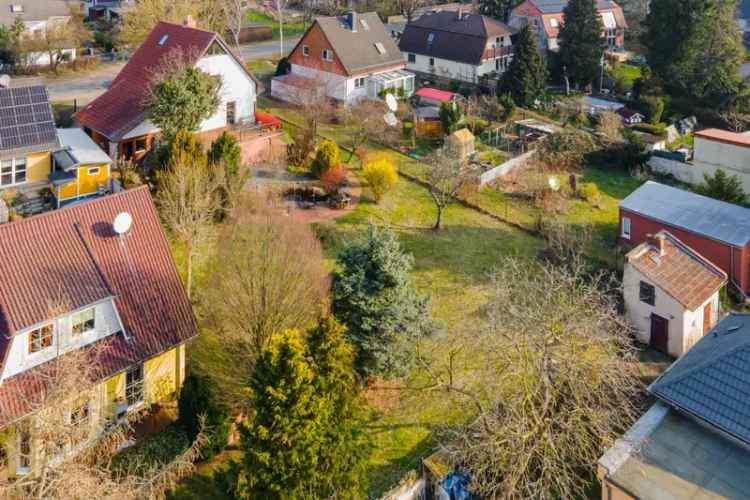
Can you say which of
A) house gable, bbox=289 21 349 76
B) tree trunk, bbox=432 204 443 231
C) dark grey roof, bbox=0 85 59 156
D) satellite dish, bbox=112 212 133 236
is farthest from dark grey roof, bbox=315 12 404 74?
satellite dish, bbox=112 212 133 236

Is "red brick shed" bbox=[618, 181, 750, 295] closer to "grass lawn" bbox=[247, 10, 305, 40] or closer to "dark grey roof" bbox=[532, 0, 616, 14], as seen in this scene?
"dark grey roof" bbox=[532, 0, 616, 14]

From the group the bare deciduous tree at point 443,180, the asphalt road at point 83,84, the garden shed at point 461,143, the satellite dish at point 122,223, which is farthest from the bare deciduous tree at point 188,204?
the asphalt road at point 83,84

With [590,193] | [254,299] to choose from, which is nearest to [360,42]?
[590,193]

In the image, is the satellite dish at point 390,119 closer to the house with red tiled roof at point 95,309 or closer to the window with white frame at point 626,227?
the window with white frame at point 626,227

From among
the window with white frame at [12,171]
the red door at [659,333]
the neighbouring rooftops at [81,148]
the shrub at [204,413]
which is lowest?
the red door at [659,333]

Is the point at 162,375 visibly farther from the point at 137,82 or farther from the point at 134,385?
the point at 137,82

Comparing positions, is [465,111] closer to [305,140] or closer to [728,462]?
[305,140]

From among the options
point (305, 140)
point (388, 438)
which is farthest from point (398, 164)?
point (388, 438)
